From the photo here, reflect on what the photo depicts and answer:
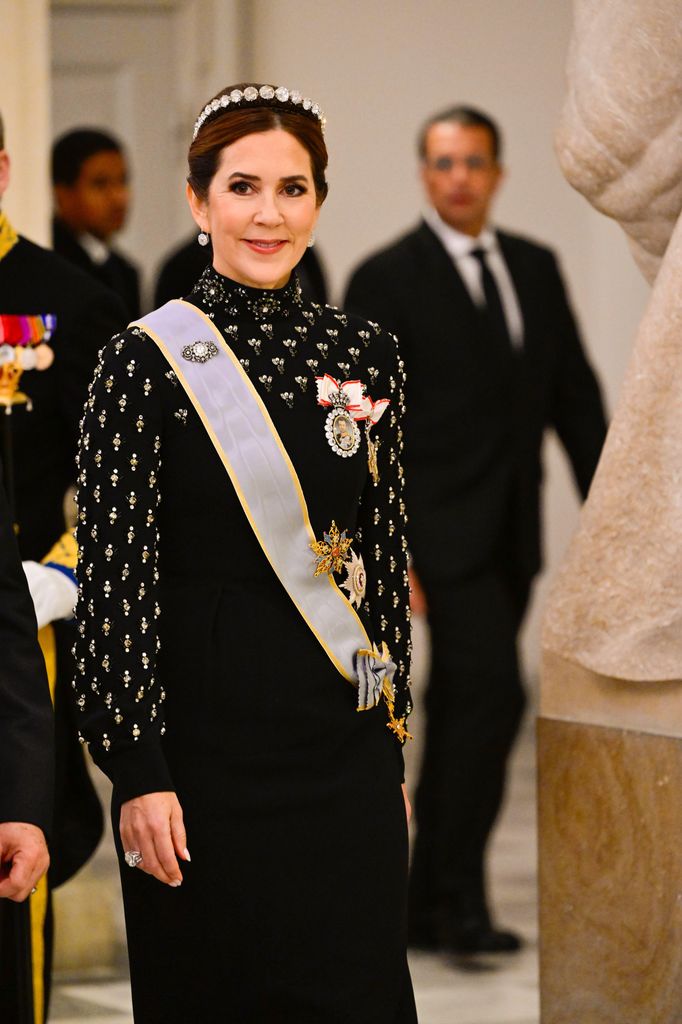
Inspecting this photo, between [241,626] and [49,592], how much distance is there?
2.05ft

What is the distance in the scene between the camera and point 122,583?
2.48 meters

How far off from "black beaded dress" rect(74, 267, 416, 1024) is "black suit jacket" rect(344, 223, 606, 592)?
7.62 feet

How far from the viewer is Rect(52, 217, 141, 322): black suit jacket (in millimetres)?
5973

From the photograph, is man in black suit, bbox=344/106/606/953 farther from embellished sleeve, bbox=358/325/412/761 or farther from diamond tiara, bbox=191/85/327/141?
diamond tiara, bbox=191/85/327/141

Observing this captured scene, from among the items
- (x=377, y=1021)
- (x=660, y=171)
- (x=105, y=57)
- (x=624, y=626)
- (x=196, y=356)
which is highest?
(x=105, y=57)

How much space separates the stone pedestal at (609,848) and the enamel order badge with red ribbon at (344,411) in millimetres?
625

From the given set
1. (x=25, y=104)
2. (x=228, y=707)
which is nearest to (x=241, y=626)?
(x=228, y=707)

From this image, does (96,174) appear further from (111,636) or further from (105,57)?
(111,636)

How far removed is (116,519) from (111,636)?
145 mm

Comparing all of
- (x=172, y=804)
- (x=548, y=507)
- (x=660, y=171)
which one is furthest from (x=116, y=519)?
(x=548, y=507)

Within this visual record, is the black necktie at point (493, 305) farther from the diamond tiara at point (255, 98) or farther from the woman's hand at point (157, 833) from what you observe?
the woman's hand at point (157, 833)

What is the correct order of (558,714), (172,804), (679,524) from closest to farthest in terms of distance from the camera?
(172,804) → (679,524) → (558,714)

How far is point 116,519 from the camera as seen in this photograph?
2.47 meters

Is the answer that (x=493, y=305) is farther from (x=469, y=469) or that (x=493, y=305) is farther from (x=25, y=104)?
(x=25, y=104)
